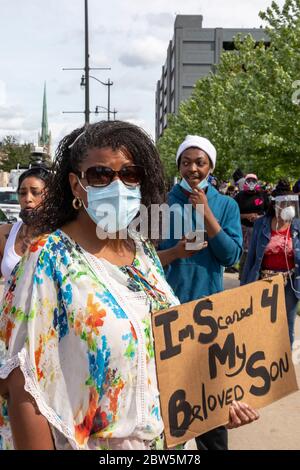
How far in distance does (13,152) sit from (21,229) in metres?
54.3

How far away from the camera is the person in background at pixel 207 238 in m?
2.98

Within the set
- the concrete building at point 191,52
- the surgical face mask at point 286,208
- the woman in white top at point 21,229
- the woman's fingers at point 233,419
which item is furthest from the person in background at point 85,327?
the concrete building at point 191,52

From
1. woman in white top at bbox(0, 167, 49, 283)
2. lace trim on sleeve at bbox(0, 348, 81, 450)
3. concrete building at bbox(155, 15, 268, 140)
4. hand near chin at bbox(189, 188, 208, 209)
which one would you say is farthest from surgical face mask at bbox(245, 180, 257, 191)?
concrete building at bbox(155, 15, 268, 140)

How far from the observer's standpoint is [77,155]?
187 cm

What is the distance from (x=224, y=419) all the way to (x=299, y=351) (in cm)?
434

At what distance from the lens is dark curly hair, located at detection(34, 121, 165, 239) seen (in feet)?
6.11

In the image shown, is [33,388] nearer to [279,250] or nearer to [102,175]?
[102,175]

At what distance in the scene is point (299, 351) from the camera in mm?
6082

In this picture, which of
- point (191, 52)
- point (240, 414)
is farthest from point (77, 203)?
point (191, 52)

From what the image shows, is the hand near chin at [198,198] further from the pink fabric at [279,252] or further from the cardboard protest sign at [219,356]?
the pink fabric at [279,252]

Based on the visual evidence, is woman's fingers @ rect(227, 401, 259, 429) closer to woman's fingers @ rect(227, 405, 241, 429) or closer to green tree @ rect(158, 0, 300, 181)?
woman's fingers @ rect(227, 405, 241, 429)

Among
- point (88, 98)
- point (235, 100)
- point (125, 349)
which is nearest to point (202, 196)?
point (125, 349)

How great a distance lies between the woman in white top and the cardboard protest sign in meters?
1.52
